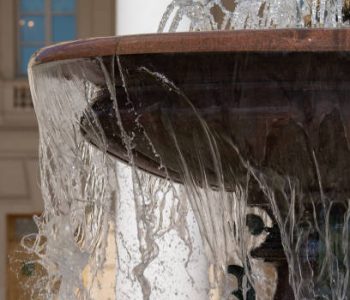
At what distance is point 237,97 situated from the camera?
10.6 feet

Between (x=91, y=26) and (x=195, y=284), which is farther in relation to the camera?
(x=91, y=26)

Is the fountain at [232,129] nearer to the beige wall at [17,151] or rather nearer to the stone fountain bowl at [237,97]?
the stone fountain bowl at [237,97]

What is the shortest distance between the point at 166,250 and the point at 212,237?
2.75 metres

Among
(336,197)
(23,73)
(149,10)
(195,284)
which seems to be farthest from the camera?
(23,73)

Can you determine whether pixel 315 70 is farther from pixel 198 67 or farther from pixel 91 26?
pixel 91 26

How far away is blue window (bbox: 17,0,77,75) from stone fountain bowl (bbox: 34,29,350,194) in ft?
43.4

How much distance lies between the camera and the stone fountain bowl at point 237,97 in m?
3.09

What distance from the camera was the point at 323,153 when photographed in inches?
129

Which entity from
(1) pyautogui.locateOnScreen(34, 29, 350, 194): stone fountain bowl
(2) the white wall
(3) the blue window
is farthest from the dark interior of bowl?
(3) the blue window

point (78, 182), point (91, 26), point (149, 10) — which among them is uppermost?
point (91, 26)

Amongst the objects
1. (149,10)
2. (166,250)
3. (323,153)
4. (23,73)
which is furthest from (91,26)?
(323,153)

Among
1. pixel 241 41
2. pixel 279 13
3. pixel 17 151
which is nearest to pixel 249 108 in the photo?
pixel 241 41

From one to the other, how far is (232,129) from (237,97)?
93 mm

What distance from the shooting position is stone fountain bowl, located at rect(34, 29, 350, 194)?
10.1ft
